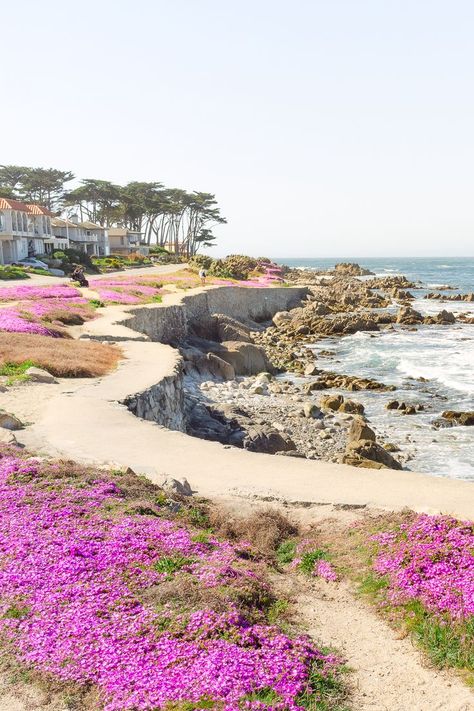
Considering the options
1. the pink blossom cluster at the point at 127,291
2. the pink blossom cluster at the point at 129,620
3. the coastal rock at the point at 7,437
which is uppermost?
the pink blossom cluster at the point at 129,620

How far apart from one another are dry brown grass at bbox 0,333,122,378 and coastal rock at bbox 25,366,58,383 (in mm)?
653

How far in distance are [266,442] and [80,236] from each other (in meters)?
76.1

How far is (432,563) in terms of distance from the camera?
784 centimetres

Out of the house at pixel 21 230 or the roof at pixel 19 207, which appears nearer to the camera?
the house at pixel 21 230

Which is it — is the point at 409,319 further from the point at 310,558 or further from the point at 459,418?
the point at 310,558

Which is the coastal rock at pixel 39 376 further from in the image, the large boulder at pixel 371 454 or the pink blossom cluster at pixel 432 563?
the pink blossom cluster at pixel 432 563

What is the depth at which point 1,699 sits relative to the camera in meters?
5.66

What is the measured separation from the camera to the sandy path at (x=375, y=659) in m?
5.95

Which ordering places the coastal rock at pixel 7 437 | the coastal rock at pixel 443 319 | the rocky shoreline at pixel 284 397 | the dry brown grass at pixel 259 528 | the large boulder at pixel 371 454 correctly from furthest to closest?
the coastal rock at pixel 443 319, the rocky shoreline at pixel 284 397, the large boulder at pixel 371 454, the coastal rock at pixel 7 437, the dry brown grass at pixel 259 528

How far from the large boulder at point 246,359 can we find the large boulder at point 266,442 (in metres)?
13.8

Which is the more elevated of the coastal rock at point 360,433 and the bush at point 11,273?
the bush at point 11,273

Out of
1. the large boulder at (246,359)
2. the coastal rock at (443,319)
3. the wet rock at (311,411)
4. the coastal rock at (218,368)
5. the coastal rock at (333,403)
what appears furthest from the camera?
the coastal rock at (443,319)

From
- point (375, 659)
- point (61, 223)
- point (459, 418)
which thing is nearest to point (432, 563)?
point (375, 659)

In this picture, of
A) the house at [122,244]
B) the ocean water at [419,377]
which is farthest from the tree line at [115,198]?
the ocean water at [419,377]
